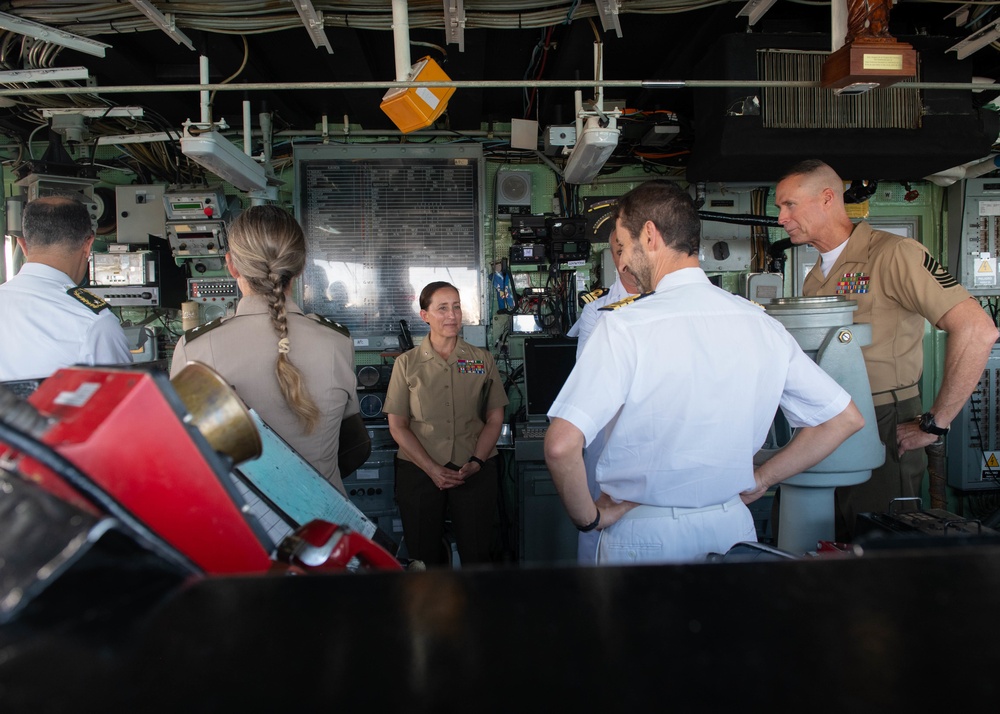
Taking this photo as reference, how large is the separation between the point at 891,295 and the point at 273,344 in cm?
210

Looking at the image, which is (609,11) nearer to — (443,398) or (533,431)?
(443,398)

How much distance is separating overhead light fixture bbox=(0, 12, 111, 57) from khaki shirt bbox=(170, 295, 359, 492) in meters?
1.89

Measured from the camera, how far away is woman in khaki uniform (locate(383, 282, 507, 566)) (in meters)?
3.30

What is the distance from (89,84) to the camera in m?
3.30

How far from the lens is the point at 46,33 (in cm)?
252

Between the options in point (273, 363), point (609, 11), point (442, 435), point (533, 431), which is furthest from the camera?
point (533, 431)

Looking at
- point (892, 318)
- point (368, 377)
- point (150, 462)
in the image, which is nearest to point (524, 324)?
point (368, 377)

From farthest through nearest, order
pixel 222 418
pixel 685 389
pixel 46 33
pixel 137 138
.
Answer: pixel 137 138 < pixel 46 33 < pixel 685 389 < pixel 222 418

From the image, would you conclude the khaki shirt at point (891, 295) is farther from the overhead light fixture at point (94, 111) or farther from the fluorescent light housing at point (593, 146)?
the overhead light fixture at point (94, 111)

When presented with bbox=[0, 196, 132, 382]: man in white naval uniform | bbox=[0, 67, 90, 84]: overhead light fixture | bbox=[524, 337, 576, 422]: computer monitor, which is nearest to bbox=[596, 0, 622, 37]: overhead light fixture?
bbox=[524, 337, 576, 422]: computer monitor

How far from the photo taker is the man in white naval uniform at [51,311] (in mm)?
1828

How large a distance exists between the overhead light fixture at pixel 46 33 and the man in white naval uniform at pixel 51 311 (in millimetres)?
1009

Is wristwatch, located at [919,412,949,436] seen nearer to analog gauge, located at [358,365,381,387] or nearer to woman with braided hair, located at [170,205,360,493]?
woman with braided hair, located at [170,205,360,493]

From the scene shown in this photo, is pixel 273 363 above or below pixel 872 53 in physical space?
below
